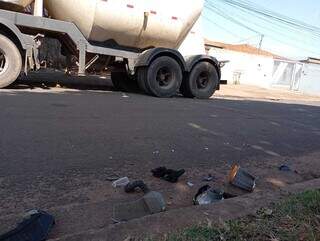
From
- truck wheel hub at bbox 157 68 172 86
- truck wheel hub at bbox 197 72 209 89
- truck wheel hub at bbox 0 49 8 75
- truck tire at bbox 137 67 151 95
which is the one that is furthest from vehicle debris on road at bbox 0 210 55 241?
truck wheel hub at bbox 197 72 209 89

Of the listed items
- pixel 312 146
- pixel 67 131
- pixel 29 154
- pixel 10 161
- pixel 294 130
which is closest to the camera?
pixel 10 161

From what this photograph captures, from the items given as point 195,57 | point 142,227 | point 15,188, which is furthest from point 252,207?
point 195,57

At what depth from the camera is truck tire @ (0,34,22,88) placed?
10.5m

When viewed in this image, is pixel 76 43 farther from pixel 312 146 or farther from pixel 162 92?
pixel 312 146

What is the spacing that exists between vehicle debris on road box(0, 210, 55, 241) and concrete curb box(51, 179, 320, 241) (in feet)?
0.79

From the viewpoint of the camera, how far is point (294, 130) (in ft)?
29.7

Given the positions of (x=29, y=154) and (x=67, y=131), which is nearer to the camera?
(x=29, y=154)

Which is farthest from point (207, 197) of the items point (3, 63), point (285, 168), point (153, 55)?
point (153, 55)

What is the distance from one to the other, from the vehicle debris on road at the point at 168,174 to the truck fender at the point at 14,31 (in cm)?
701

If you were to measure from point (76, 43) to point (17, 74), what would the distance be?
1.79m

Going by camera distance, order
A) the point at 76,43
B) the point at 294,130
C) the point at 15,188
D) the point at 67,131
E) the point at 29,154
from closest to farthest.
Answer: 1. the point at 15,188
2. the point at 29,154
3. the point at 67,131
4. the point at 294,130
5. the point at 76,43

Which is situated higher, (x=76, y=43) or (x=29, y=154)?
(x=76, y=43)

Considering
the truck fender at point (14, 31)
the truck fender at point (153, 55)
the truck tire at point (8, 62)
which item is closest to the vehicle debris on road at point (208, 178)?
the truck tire at point (8, 62)

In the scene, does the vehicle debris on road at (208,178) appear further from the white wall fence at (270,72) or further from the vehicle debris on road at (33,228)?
the white wall fence at (270,72)
